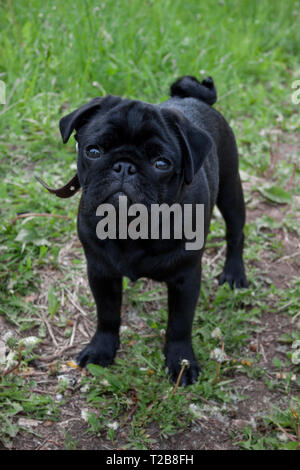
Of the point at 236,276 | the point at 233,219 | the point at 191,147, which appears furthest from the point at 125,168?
the point at 236,276

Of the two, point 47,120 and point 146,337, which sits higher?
point 47,120

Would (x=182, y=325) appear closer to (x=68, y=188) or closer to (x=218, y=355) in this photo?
(x=218, y=355)

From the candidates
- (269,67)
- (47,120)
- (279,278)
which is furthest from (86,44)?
(279,278)

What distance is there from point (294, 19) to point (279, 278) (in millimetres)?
4304

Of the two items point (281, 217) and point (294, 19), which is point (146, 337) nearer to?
→ point (281, 217)

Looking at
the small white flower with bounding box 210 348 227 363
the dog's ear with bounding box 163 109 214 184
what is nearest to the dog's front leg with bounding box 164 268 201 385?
the small white flower with bounding box 210 348 227 363

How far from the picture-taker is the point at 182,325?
2.70m

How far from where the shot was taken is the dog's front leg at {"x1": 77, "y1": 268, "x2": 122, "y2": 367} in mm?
2703

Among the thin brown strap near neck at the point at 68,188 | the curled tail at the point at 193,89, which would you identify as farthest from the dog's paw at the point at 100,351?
the curled tail at the point at 193,89

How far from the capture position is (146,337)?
304cm

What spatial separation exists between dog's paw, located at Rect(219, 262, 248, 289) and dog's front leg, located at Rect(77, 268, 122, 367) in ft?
2.97

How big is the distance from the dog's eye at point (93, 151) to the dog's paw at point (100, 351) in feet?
3.52

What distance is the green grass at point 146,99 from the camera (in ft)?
8.76

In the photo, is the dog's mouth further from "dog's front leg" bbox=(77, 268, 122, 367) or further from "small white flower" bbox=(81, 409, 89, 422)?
"small white flower" bbox=(81, 409, 89, 422)
